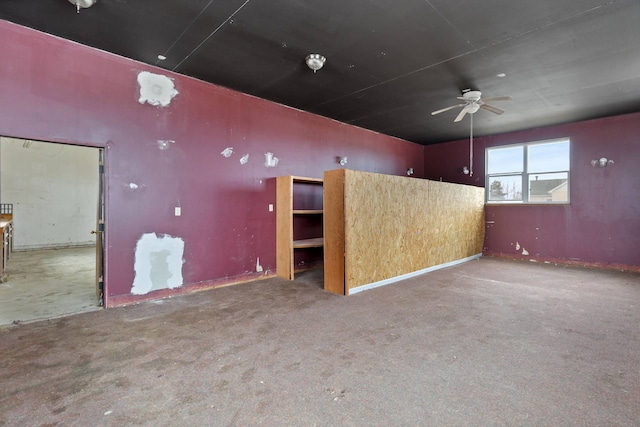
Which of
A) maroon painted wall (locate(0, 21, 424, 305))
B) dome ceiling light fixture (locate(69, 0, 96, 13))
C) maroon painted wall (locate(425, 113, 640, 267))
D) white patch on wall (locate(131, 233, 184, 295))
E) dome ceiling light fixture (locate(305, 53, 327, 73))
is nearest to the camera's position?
dome ceiling light fixture (locate(69, 0, 96, 13))

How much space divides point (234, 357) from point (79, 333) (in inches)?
68.1

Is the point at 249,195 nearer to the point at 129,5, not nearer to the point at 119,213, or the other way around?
the point at 119,213

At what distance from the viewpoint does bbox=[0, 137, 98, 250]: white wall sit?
800 cm

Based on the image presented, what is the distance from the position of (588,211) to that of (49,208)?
537 inches

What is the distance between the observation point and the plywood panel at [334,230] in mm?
4339

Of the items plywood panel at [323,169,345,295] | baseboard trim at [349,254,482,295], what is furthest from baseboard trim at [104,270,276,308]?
baseboard trim at [349,254,482,295]

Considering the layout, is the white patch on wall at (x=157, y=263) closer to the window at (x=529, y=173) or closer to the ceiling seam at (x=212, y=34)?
the ceiling seam at (x=212, y=34)

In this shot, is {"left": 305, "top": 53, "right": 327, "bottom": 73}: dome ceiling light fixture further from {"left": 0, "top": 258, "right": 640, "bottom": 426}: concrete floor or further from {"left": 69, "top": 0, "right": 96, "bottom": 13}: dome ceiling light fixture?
{"left": 0, "top": 258, "right": 640, "bottom": 426}: concrete floor

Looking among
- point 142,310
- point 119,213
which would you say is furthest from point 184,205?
point 142,310

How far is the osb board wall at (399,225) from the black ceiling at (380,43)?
158 centimetres

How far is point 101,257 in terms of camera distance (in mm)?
3732

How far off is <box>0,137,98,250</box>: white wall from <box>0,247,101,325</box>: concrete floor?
139 cm

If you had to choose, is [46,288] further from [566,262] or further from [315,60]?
[566,262]

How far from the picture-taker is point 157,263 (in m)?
4.02
